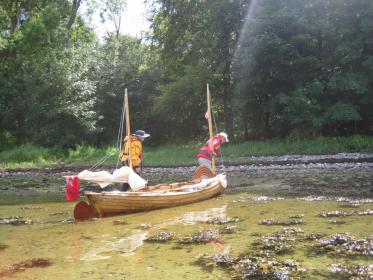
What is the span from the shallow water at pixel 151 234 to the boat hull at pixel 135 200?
0.24m

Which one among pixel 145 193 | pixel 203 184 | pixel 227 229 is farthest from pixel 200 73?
pixel 227 229

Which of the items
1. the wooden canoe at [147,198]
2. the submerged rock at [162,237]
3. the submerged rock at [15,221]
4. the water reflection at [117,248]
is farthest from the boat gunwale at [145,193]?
the submerged rock at [162,237]

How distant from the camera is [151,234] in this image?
945 cm

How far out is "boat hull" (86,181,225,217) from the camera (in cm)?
1140

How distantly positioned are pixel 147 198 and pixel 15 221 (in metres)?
3.50

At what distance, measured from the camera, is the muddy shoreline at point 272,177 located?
15.1 meters

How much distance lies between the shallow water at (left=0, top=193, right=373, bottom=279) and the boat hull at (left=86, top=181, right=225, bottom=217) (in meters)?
0.24

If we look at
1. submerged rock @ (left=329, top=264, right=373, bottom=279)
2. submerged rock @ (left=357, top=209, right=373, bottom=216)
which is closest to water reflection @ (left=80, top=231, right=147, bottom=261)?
submerged rock @ (left=329, top=264, right=373, bottom=279)

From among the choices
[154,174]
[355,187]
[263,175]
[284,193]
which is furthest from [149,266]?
[154,174]

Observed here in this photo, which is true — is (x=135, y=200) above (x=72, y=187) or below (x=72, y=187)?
below

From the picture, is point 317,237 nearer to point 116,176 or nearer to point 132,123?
point 116,176

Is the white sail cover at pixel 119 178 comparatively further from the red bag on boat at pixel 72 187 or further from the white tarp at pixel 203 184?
the white tarp at pixel 203 184

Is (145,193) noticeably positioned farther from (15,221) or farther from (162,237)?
(15,221)

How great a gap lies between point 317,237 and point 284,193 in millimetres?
6378
